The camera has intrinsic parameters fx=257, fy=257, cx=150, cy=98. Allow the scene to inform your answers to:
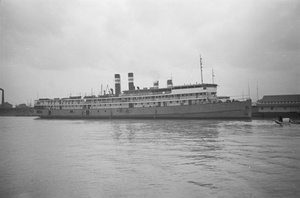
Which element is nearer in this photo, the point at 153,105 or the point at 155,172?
the point at 155,172

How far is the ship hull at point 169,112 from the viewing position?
40.7 m

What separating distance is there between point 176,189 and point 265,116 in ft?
154

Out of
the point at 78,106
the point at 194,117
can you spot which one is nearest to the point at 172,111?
the point at 194,117

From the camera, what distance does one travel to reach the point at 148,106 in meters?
52.4

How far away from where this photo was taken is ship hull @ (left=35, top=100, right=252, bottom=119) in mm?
40688

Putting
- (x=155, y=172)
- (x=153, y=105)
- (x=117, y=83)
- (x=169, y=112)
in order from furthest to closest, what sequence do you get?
(x=117, y=83) → (x=153, y=105) → (x=169, y=112) → (x=155, y=172)

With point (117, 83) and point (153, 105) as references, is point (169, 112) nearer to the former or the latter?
point (153, 105)

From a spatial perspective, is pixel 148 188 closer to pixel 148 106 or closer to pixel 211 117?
pixel 211 117

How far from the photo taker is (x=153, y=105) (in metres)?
52.0

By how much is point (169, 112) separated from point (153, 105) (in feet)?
16.6

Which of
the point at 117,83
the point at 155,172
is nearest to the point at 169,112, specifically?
the point at 117,83

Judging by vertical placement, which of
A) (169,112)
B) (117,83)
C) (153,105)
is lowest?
(169,112)

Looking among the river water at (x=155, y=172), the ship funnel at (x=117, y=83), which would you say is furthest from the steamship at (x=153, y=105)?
the river water at (x=155, y=172)

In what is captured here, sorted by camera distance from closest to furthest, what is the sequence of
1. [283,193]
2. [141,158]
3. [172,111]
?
[283,193] → [141,158] → [172,111]
